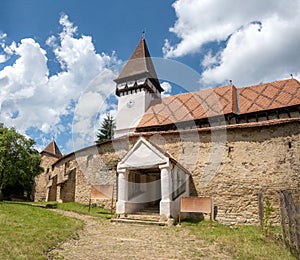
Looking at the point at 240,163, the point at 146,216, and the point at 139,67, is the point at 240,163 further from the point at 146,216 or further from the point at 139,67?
the point at 139,67

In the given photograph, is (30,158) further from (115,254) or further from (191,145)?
(115,254)

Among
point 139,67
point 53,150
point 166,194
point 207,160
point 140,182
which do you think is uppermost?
point 139,67

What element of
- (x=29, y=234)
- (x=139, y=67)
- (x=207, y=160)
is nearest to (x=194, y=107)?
(x=207, y=160)

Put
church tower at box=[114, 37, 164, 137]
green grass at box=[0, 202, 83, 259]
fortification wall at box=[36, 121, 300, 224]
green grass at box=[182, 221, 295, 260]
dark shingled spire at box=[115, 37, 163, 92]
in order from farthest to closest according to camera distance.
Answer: dark shingled spire at box=[115, 37, 163, 92] < church tower at box=[114, 37, 164, 137] < fortification wall at box=[36, 121, 300, 224] < green grass at box=[182, 221, 295, 260] < green grass at box=[0, 202, 83, 259]

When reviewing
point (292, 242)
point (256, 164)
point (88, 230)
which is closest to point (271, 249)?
point (292, 242)

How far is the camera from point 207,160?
12422 mm

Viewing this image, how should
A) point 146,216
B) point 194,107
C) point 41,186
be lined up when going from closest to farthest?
point 146,216, point 194,107, point 41,186

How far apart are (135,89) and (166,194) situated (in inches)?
688

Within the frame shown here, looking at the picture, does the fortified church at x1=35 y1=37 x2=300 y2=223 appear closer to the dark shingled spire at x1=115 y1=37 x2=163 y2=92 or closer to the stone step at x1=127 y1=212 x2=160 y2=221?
the stone step at x1=127 y1=212 x2=160 y2=221

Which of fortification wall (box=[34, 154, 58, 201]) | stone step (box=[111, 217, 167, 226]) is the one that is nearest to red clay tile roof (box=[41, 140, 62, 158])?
fortification wall (box=[34, 154, 58, 201])

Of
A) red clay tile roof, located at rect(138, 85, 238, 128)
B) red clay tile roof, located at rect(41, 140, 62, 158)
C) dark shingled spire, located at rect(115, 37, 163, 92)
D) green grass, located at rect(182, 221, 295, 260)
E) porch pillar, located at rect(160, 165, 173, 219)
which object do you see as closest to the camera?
green grass, located at rect(182, 221, 295, 260)

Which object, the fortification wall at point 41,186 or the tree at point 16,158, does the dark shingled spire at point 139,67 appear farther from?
the tree at point 16,158

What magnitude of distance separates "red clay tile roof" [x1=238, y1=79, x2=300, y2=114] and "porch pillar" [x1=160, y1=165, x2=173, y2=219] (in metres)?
8.98

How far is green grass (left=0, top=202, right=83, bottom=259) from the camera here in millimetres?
4652
